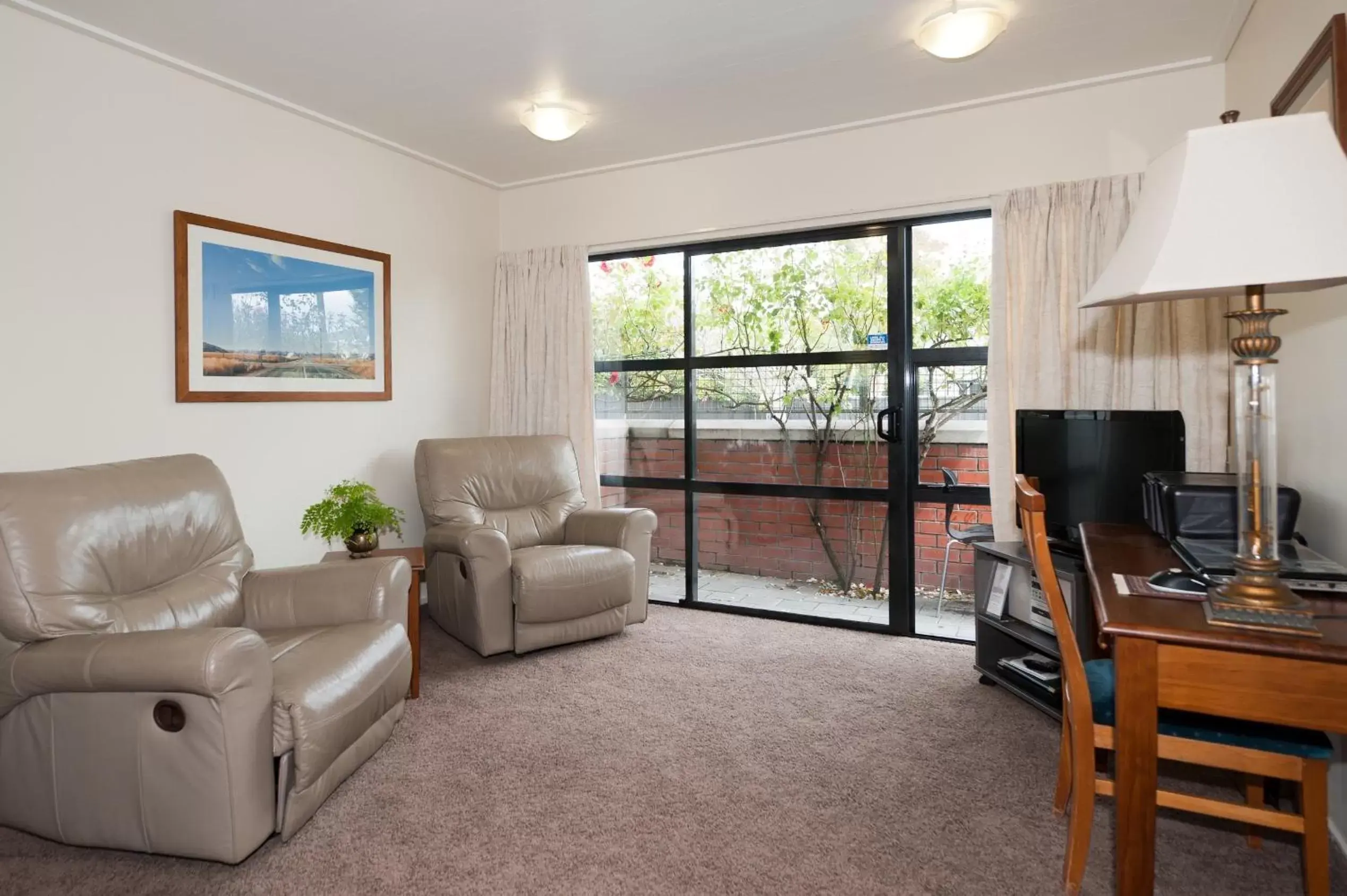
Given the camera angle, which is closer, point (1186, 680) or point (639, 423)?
point (1186, 680)

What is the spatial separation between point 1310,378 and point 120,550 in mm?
3562

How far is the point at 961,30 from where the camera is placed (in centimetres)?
262

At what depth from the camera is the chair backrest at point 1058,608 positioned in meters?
Answer: 1.69

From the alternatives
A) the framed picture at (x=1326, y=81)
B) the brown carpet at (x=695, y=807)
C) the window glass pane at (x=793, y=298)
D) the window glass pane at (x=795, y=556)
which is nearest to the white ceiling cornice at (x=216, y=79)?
the window glass pane at (x=793, y=298)

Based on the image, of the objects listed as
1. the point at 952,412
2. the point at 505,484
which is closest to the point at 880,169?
the point at 952,412

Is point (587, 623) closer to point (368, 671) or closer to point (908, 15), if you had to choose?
point (368, 671)

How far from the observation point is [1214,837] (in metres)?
2.01

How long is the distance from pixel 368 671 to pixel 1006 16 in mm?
3116

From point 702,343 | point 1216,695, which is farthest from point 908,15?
point 1216,695

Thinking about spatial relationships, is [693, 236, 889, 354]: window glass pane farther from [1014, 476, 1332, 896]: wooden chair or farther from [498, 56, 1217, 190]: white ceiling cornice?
[1014, 476, 1332, 896]: wooden chair

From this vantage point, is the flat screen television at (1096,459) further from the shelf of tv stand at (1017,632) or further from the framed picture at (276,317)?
the framed picture at (276,317)

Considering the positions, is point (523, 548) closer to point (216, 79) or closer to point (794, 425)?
point (794, 425)

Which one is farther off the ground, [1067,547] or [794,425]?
[794,425]

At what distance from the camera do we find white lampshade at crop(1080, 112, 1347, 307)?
4.35 ft
